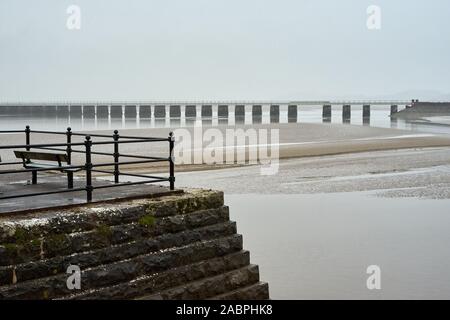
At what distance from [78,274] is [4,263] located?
0.74 m

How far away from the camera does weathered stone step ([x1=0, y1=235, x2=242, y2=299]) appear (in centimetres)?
525

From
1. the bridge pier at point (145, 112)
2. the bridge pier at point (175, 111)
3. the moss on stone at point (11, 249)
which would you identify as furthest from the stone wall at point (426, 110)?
the moss on stone at point (11, 249)

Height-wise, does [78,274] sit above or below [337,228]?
above

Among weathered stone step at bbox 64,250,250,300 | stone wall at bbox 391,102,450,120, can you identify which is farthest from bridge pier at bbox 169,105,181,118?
weathered stone step at bbox 64,250,250,300

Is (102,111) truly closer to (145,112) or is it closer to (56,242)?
(145,112)

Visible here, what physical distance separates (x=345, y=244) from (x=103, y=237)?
6181 mm

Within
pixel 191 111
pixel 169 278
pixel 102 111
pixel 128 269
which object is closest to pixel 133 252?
pixel 128 269

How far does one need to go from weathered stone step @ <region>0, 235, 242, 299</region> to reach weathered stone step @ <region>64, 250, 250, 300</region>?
0.05m

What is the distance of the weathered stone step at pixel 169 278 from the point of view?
5.81 m

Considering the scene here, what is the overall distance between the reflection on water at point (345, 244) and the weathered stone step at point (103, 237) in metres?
1.99

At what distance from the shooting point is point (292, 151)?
30.5 meters

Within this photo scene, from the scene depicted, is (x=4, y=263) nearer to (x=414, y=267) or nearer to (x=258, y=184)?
(x=414, y=267)

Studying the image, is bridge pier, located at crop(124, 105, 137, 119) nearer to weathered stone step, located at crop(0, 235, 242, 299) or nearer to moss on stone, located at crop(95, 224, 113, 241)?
weathered stone step, located at crop(0, 235, 242, 299)
